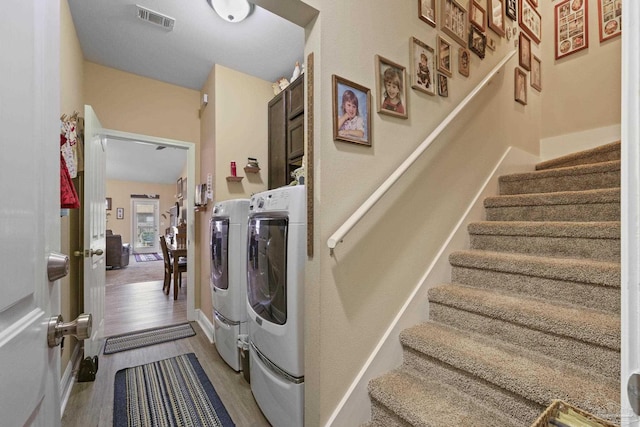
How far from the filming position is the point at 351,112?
1449mm

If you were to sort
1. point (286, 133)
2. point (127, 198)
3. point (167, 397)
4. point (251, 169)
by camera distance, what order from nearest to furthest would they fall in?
point (167, 397) → point (286, 133) → point (251, 169) → point (127, 198)

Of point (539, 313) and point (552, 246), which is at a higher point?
point (552, 246)

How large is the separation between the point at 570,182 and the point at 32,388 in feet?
9.59

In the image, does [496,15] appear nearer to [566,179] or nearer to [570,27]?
[570,27]

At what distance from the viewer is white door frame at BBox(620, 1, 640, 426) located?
1.25 ft

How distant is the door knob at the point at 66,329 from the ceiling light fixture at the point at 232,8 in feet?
7.85

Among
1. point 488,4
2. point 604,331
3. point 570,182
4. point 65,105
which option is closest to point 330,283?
point 604,331

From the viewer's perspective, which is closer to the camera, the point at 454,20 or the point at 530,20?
the point at 454,20

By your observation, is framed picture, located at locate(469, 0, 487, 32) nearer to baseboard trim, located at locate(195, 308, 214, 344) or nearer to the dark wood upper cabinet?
the dark wood upper cabinet

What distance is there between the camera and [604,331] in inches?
44.6

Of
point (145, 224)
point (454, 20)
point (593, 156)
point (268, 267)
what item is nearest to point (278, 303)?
point (268, 267)

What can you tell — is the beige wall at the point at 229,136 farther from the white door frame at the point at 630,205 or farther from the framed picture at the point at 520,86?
the white door frame at the point at 630,205

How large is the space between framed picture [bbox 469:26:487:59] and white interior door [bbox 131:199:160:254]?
1104 centimetres

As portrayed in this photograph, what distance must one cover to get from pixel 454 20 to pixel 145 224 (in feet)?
37.6
